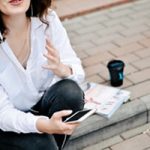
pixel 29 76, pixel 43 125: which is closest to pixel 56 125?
pixel 43 125

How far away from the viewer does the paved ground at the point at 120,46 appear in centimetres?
206

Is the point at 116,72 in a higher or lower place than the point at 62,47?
lower

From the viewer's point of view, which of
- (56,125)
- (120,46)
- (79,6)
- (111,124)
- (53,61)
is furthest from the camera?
(79,6)

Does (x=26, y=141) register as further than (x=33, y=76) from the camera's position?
No

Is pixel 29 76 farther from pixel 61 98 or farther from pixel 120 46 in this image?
pixel 120 46

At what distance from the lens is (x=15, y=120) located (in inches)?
58.6

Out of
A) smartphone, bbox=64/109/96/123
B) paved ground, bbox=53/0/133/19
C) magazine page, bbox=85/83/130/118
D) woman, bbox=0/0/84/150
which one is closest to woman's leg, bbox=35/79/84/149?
woman, bbox=0/0/84/150

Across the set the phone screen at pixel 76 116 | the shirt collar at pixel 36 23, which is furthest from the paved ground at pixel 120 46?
the shirt collar at pixel 36 23

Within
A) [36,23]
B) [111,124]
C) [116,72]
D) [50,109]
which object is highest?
[36,23]

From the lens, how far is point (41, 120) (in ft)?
4.84

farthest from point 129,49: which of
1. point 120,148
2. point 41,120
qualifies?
point 41,120

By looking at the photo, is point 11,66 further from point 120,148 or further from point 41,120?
point 120,148

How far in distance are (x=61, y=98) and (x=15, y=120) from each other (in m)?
0.23

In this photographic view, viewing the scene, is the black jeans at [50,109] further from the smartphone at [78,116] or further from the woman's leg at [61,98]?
the smartphone at [78,116]
